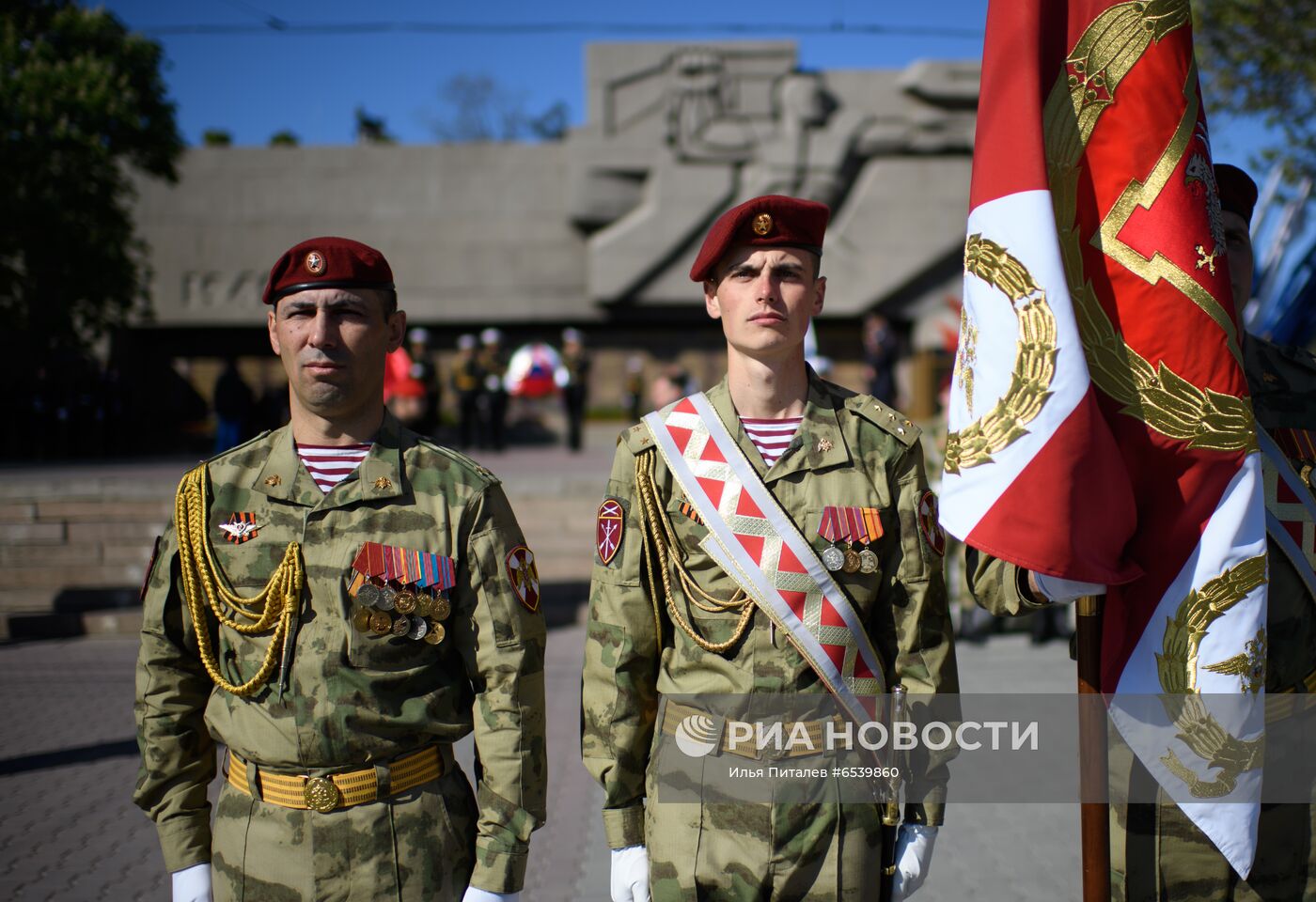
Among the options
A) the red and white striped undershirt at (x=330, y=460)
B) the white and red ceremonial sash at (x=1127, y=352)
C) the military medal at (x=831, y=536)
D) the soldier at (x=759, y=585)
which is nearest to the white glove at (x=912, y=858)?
the soldier at (x=759, y=585)

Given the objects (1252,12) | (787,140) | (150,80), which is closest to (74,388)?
(150,80)

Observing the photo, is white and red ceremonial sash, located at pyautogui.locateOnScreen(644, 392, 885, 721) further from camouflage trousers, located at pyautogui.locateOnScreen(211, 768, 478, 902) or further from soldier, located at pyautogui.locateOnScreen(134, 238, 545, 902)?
camouflage trousers, located at pyautogui.locateOnScreen(211, 768, 478, 902)

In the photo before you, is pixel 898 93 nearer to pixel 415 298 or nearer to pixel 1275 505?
pixel 415 298

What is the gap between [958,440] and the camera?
7.70ft

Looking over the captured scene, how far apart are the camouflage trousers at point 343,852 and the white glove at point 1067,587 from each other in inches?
56.5

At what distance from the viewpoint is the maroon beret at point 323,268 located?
2408 mm

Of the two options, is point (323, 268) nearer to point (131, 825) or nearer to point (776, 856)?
point (776, 856)

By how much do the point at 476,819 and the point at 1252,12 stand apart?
10860 mm

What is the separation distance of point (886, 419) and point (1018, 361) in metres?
0.42

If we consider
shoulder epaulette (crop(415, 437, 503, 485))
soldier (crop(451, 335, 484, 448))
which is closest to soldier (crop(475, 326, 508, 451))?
soldier (crop(451, 335, 484, 448))

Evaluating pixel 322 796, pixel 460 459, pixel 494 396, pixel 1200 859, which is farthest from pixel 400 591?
pixel 494 396

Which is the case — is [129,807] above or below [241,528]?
below

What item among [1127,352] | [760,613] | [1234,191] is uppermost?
[1234,191]

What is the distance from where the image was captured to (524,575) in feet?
8.07
